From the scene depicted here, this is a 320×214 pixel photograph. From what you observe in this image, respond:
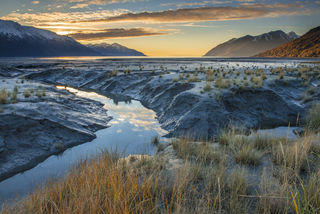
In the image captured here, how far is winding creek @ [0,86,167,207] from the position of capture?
5133mm

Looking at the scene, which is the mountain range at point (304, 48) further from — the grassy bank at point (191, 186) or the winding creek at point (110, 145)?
the grassy bank at point (191, 186)

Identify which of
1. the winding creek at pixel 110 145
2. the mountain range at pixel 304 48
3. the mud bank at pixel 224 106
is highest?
the mountain range at pixel 304 48

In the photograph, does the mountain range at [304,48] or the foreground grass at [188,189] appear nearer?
the foreground grass at [188,189]

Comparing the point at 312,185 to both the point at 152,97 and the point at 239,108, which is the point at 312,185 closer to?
the point at 239,108

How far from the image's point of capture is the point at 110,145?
25.3 feet

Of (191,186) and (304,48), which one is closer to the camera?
(191,186)

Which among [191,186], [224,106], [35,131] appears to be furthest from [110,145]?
[224,106]

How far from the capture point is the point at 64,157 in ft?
22.5

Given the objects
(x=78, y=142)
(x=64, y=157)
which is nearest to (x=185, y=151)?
(x=64, y=157)

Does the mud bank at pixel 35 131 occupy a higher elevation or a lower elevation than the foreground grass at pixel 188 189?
lower

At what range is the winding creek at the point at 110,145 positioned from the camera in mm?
5133

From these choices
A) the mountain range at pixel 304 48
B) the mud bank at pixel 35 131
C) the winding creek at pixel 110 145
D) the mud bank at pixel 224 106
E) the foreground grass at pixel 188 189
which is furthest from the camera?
the mountain range at pixel 304 48

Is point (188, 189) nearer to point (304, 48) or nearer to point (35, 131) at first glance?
point (35, 131)

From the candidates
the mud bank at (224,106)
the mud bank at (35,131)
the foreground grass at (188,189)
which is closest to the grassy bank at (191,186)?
the foreground grass at (188,189)
